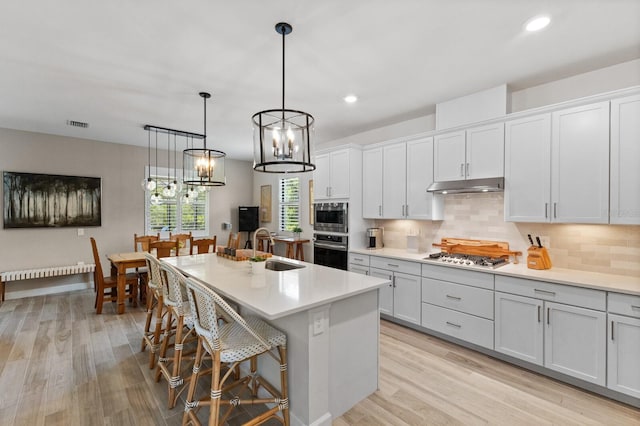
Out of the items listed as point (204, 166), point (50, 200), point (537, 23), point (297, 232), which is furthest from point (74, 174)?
point (537, 23)

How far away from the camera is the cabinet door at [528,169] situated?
2.80 metres

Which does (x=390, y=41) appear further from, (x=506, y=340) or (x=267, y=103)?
(x=506, y=340)

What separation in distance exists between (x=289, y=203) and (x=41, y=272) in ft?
14.7

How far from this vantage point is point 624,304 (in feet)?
7.30

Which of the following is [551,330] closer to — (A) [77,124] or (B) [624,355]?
Result: (B) [624,355]

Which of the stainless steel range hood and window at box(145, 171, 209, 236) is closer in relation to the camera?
the stainless steel range hood

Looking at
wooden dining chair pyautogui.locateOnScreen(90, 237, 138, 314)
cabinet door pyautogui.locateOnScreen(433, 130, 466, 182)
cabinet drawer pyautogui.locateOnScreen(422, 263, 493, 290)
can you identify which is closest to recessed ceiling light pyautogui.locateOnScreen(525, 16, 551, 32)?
cabinet door pyautogui.locateOnScreen(433, 130, 466, 182)

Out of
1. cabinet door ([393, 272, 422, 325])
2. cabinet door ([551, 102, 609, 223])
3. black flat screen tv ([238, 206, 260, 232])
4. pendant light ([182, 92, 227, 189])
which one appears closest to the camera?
cabinet door ([551, 102, 609, 223])

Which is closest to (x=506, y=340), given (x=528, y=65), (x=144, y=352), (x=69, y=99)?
(x=528, y=65)

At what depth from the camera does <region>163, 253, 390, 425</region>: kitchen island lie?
183 centimetres

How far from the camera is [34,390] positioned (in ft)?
7.89

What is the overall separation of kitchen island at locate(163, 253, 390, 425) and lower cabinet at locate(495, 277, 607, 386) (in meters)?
1.38

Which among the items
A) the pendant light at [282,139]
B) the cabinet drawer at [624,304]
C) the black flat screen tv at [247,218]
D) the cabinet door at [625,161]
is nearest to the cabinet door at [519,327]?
the cabinet drawer at [624,304]

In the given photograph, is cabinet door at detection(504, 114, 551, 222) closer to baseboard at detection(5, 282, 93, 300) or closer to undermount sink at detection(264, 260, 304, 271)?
undermount sink at detection(264, 260, 304, 271)
